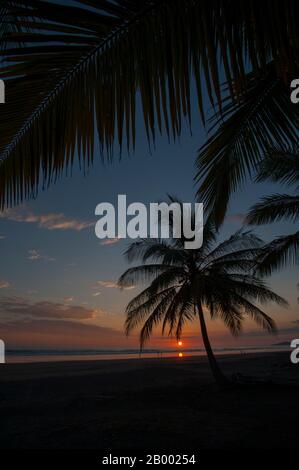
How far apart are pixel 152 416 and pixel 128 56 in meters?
9.63

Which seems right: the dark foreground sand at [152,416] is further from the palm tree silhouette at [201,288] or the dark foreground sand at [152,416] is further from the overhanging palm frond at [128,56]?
the overhanging palm frond at [128,56]

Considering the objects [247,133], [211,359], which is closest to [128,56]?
[247,133]

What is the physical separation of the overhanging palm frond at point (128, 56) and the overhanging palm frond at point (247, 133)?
0.70 meters

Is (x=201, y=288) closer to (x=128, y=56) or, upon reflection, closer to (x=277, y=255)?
(x=277, y=255)

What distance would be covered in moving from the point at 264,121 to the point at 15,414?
1080 centimetres

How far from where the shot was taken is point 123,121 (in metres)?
1.27

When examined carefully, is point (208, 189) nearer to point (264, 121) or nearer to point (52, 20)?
point (264, 121)

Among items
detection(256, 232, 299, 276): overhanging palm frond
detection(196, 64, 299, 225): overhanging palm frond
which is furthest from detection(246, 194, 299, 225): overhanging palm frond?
detection(196, 64, 299, 225): overhanging palm frond

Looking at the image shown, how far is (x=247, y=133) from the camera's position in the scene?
2160 mm

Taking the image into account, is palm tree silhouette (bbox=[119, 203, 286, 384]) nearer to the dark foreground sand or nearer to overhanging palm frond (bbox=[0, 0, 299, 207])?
the dark foreground sand

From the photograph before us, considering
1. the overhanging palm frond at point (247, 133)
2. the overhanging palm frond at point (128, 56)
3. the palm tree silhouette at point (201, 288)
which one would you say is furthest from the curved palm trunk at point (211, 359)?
the overhanging palm frond at point (128, 56)

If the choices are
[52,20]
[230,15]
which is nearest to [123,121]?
[52,20]

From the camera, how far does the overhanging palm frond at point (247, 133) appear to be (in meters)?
1.98
